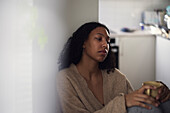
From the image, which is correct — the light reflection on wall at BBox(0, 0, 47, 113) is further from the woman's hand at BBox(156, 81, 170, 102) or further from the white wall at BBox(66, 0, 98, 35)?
the white wall at BBox(66, 0, 98, 35)

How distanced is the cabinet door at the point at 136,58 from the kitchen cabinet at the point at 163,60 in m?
0.12

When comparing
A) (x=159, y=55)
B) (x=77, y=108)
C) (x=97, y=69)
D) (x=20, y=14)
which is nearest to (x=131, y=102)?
(x=77, y=108)

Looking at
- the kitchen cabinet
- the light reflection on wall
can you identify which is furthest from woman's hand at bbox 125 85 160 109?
the kitchen cabinet

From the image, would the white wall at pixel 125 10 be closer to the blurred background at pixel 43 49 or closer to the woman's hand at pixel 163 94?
the blurred background at pixel 43 49

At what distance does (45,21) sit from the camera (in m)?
1.09

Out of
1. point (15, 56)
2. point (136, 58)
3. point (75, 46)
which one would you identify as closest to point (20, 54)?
point (15, 56)

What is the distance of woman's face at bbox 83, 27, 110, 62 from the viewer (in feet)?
4.43

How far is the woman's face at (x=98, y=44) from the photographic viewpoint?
135cm

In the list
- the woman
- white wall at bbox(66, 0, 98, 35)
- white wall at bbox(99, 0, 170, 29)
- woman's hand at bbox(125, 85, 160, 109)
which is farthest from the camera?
white wall at bbox(99, 0, 170, 29)

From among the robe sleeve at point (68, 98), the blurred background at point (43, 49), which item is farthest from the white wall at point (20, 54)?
the robe sleeve at point (68, 98)

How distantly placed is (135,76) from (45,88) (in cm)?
189

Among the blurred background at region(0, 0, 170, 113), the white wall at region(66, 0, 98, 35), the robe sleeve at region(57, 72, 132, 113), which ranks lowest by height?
the robe sleeve at region(57, 72, 132, 113)

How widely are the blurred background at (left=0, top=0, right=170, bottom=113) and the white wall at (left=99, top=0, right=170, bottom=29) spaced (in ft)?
0.35

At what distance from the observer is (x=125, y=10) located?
3477 millimetres
